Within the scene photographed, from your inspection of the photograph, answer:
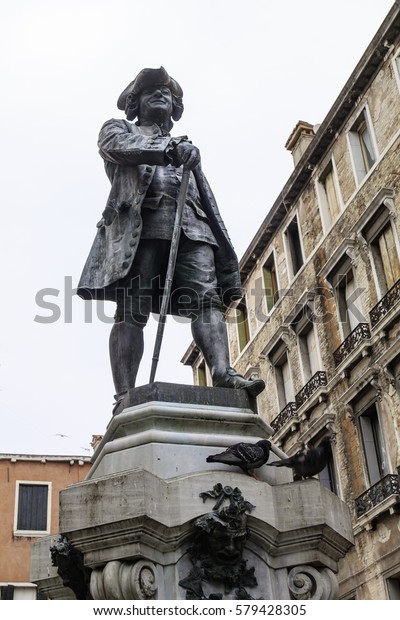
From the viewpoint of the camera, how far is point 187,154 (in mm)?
5781

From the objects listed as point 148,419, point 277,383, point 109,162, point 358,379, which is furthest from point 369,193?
point 148,419

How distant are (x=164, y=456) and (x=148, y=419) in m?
0.27

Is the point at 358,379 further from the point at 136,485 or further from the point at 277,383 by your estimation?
the point at 136,485

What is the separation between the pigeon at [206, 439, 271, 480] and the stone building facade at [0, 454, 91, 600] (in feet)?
82.2

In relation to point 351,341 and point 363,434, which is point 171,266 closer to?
point 363,434

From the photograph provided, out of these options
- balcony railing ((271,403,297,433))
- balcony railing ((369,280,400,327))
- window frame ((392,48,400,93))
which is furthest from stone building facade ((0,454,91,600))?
window frame ((392,48,400,93))

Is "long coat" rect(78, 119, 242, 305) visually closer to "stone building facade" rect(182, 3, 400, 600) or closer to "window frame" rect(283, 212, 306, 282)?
"stone building facade" rect(182, 3, 400, 600)

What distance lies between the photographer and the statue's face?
6414mm

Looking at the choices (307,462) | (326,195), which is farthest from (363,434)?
(307,462)

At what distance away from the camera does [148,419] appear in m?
4.80

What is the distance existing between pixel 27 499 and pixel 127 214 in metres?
25.3

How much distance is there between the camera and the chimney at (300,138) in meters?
28.5

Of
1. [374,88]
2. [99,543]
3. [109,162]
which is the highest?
[374,88]
